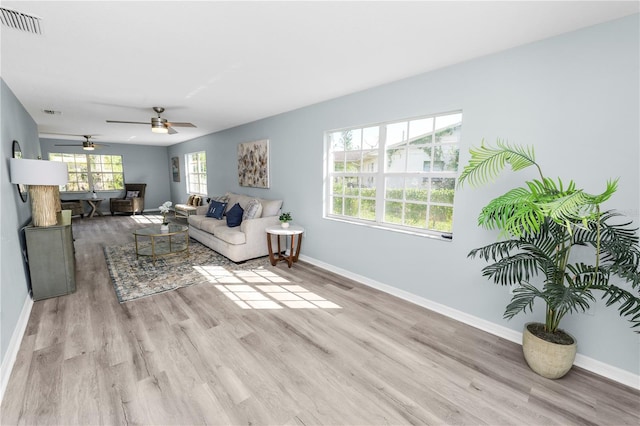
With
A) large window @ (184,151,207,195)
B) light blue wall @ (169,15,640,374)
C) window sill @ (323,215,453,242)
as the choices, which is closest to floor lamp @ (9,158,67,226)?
light blue wall @ (169,15,640,374)

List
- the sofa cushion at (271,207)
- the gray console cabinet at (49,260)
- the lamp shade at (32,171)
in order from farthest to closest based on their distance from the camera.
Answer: the sofa cushion at (271,207)
the gray console cabinet at (49,260)
the lamp shade at (32,171)

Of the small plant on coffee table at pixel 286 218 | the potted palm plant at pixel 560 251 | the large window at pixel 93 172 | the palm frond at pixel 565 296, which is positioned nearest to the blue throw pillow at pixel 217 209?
the small plant on coffee table at pixel 286 218

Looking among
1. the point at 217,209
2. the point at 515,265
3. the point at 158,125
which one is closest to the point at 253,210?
the point at 217,209

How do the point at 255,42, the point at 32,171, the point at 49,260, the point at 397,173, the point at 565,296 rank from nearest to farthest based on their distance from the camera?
the point at 565,296, the point at 255,42, the point at 32,171, the point at 49,260, the point at 397,173

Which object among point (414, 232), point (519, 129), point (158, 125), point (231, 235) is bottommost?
point (231, 235)

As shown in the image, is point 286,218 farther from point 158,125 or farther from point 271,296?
point 158,125

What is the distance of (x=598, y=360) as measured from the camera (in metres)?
2.02

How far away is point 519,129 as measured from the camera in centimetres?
226

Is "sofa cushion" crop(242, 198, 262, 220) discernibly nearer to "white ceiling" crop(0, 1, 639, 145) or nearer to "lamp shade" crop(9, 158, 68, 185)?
"white ceiling" crop(0, 1, 639, 145)

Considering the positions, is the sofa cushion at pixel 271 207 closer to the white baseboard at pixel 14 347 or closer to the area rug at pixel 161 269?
the area rug at pixel 161 269

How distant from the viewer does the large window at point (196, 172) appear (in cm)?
767

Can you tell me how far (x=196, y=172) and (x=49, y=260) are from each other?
5.44 metres

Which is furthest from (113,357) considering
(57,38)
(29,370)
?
(57,38)

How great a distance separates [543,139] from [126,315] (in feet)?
13.1
